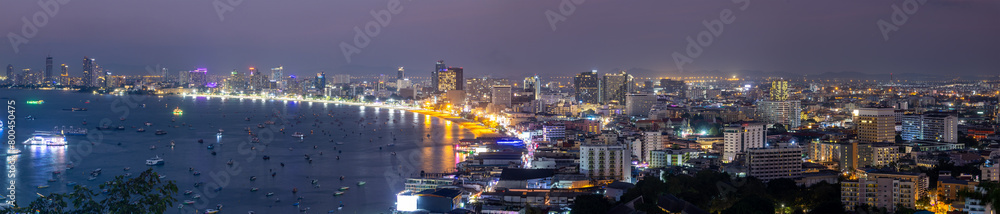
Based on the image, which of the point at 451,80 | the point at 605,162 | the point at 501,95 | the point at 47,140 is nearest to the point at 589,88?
the point at 501,95

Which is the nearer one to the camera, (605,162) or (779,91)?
(605,162)

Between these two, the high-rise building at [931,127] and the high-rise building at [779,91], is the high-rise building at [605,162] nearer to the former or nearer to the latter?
the high-rise building at [931,127]

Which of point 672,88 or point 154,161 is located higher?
point 672,88

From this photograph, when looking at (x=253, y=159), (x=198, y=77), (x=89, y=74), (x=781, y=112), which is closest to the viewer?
(x=253, y=159)

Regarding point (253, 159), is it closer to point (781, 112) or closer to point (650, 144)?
point (650, 144)

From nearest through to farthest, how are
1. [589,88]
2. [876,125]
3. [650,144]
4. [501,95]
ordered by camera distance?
[650,144], [876,125], [501,95], [589,88]

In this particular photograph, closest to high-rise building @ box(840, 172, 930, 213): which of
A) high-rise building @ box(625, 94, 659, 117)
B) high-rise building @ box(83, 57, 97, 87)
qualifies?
high-rise building @ box(625, 94, 659, 117)

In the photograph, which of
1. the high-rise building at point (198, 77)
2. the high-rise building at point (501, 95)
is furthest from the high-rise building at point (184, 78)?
the high-rise building at point (501, 95)
